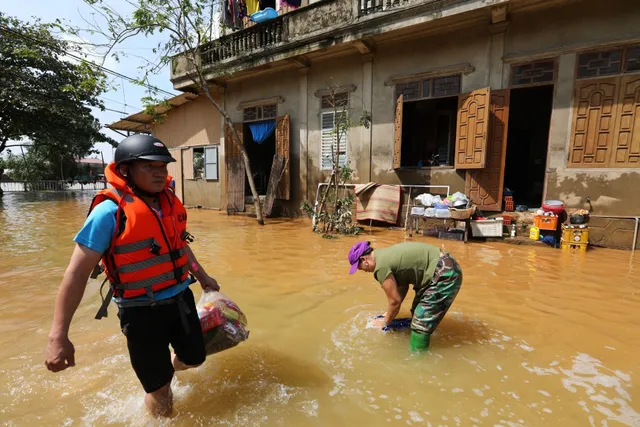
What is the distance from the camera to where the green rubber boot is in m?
2.80

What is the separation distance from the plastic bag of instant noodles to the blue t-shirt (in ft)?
2.71

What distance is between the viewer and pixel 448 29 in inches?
299

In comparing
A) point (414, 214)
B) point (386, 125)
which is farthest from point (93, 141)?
point (414, 214)

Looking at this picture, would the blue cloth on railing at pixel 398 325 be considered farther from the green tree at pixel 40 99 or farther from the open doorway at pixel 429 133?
the green tree at pixel 40 99

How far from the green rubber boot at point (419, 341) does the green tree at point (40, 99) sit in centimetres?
1848

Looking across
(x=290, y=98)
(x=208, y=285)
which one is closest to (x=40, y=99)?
(x=290, y=98)

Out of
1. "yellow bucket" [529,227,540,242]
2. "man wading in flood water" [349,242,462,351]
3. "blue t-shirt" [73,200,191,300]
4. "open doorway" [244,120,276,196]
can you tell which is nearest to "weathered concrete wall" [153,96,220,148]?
"open doorway" [244,120,276,196]

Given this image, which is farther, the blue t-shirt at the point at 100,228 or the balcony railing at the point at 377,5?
the balcony railing at the point at 377,5

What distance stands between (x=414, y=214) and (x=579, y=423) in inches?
221

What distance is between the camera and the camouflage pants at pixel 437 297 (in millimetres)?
2762

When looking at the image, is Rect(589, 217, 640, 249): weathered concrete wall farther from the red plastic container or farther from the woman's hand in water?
the woman's hand in water

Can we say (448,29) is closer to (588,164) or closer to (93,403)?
(588,164)

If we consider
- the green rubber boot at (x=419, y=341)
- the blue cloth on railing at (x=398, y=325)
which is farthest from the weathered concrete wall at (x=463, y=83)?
the green rubber boot at (x=419, y=341)

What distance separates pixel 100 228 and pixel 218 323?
97 centimetres
